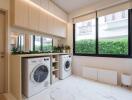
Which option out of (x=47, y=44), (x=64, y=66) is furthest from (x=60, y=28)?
(x=64, y=66)

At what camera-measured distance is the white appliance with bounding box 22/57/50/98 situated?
2229 millimetres

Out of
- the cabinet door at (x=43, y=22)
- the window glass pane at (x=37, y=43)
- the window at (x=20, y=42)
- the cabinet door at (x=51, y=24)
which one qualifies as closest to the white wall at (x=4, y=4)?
the window at (x=20, y=42)

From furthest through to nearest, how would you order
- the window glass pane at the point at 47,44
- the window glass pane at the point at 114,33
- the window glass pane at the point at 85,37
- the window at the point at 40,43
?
the window glass pane at the point at 85,37 → the window glass pane at the point at 47,44 → the window at the point at 40,43 → the window glass pane at the point at 114,33

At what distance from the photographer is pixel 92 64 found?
12.1 ft

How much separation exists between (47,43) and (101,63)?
2065 mm

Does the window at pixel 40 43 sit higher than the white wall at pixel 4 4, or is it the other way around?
the white wall at pixel 4 4

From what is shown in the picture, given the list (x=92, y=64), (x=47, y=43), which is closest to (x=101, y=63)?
(x=92, y=64)

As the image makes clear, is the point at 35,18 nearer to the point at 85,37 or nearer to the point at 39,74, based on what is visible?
the point at 39,74

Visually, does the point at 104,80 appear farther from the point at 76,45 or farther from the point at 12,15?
the point at 12,15

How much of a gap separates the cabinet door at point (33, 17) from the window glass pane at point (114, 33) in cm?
216

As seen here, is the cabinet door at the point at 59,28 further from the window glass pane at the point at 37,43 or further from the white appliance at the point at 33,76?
the white appliance at the point at 33,76

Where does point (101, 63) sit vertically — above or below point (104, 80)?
above

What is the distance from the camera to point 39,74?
2500mm

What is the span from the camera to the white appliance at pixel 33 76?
2229 mm
